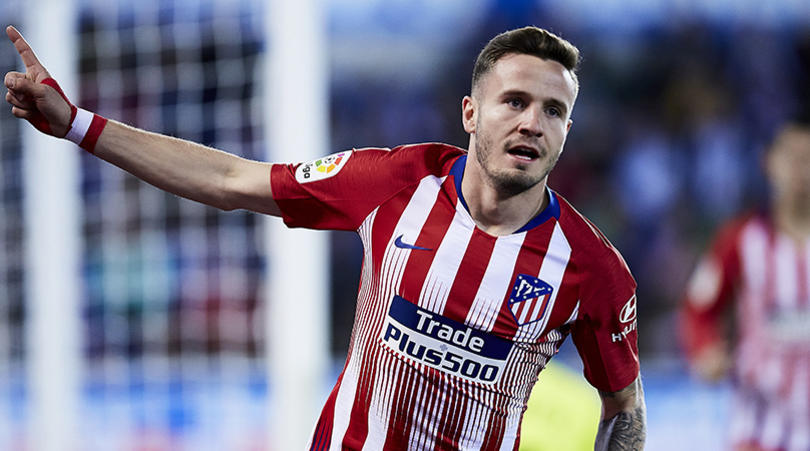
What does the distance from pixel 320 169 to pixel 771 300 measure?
13.1ft

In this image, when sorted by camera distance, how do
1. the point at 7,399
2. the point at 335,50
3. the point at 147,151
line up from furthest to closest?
1. the point at 335,50
2. the point at 7,399
3. the point at 147,151

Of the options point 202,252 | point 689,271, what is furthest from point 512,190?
point 689,271

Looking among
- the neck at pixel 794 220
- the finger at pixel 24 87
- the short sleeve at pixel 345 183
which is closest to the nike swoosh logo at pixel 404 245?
the short sleeve at pixel 345 183

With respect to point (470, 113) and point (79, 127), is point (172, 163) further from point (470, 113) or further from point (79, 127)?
point (470, 113)

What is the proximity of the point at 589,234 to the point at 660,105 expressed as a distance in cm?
705

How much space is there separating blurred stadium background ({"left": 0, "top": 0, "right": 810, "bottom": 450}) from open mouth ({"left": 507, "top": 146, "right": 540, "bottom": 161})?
119 inches

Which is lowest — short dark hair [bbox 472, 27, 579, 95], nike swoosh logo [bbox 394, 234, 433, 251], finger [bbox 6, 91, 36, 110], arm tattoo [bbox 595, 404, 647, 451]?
arm tattoo [bbox 595, 404, 647, 451]

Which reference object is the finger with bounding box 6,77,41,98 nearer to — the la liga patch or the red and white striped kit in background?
the la liga patch

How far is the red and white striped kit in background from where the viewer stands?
5.59 meters

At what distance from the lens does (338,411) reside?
8.36 feet

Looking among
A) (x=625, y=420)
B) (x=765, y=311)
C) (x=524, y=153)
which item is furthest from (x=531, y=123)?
(x=765, y=311)

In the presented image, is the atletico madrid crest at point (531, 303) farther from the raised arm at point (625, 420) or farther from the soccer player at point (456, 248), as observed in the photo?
the raised arm at point (625, 420)

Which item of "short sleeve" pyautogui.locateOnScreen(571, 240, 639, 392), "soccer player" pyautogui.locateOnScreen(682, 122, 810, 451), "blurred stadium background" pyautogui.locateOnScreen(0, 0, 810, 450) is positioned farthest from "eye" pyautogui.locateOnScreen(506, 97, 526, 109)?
"soccer player" pyautogui.locateOnScreen(682, 122, 810, 451)

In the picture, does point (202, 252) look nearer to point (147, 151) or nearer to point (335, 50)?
point (335, 50)
